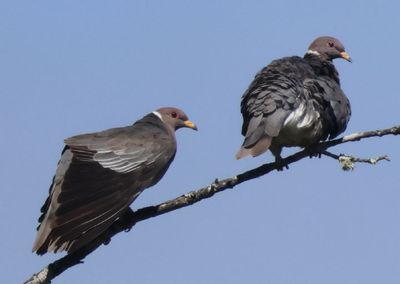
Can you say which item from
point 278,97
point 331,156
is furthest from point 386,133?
point 278,97

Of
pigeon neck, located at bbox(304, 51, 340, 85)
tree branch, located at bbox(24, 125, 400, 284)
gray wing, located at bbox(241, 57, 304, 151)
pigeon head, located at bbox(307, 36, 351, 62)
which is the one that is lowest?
tree branch, located at bbox(24, 125, 400, 284)

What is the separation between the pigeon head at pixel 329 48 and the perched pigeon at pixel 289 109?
763 millimetres

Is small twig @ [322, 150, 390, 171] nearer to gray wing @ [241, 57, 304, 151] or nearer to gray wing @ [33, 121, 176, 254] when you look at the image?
gray wing @ [241, 57, 304, 151]

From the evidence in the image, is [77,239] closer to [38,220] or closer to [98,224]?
[98,224]

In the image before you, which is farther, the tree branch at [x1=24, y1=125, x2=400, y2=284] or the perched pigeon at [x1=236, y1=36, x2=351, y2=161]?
the perched pigeon at [x1=236, y1=36, x2=351, y2=161]

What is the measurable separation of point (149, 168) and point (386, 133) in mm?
1684

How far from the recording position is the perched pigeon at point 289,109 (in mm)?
5781

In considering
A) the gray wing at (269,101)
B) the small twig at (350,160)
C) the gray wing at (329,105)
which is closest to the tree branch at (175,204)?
the small twig at (350,160)

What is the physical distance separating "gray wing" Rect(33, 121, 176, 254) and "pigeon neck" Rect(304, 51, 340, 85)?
147 centimetres

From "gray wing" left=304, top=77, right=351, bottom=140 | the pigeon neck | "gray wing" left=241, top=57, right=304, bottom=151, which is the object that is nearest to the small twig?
"gray wing" left=241, top=57, right=304, bottom=151

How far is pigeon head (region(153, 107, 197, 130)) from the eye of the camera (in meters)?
7.43

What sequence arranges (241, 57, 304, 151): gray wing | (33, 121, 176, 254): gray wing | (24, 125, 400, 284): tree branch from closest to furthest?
(24, 125, 400, 284): tree branch → (33, 121, 176, 254): gray wing → (241, 57, 304, 151): gray wing

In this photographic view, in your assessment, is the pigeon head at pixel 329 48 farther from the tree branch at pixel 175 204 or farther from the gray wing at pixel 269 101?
the tree branch at pixel 175 204

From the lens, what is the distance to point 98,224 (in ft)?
15.3
